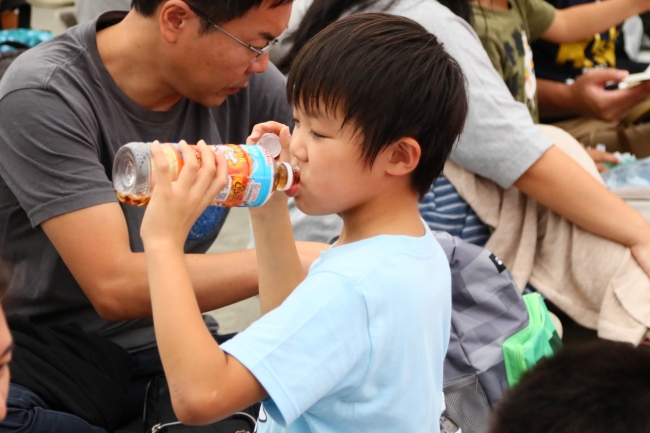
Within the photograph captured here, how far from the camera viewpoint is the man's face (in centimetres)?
148

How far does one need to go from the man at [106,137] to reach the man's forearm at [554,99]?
5.14 feet

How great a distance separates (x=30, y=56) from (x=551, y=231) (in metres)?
1.37

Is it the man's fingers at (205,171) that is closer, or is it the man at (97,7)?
the man's fingers at (205,171)

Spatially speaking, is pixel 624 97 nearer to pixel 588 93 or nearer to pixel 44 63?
pixel 588 93

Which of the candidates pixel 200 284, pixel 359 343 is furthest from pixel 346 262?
pixel 200 284

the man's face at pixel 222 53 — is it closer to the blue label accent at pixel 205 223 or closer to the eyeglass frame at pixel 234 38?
the eyeglass frame at pixel 234 38

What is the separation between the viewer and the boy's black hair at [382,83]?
106cm

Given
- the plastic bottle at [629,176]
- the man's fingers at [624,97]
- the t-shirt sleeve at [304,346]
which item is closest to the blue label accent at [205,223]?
the t-shirt sleeve at [304,346]

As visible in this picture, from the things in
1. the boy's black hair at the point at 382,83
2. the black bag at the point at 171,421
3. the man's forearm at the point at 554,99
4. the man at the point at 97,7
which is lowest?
the man's forearm at the point at 554,99

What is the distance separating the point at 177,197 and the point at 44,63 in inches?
24.6

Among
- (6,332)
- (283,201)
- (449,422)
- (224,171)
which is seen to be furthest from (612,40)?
(6,332)

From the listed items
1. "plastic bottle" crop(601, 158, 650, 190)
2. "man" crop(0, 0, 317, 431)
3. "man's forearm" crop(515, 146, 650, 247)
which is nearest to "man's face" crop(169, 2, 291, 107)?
"man" crop(0, 0, 317, 431)

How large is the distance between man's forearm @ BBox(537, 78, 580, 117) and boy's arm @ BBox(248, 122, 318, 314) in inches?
71.8

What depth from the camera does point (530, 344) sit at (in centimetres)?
167
